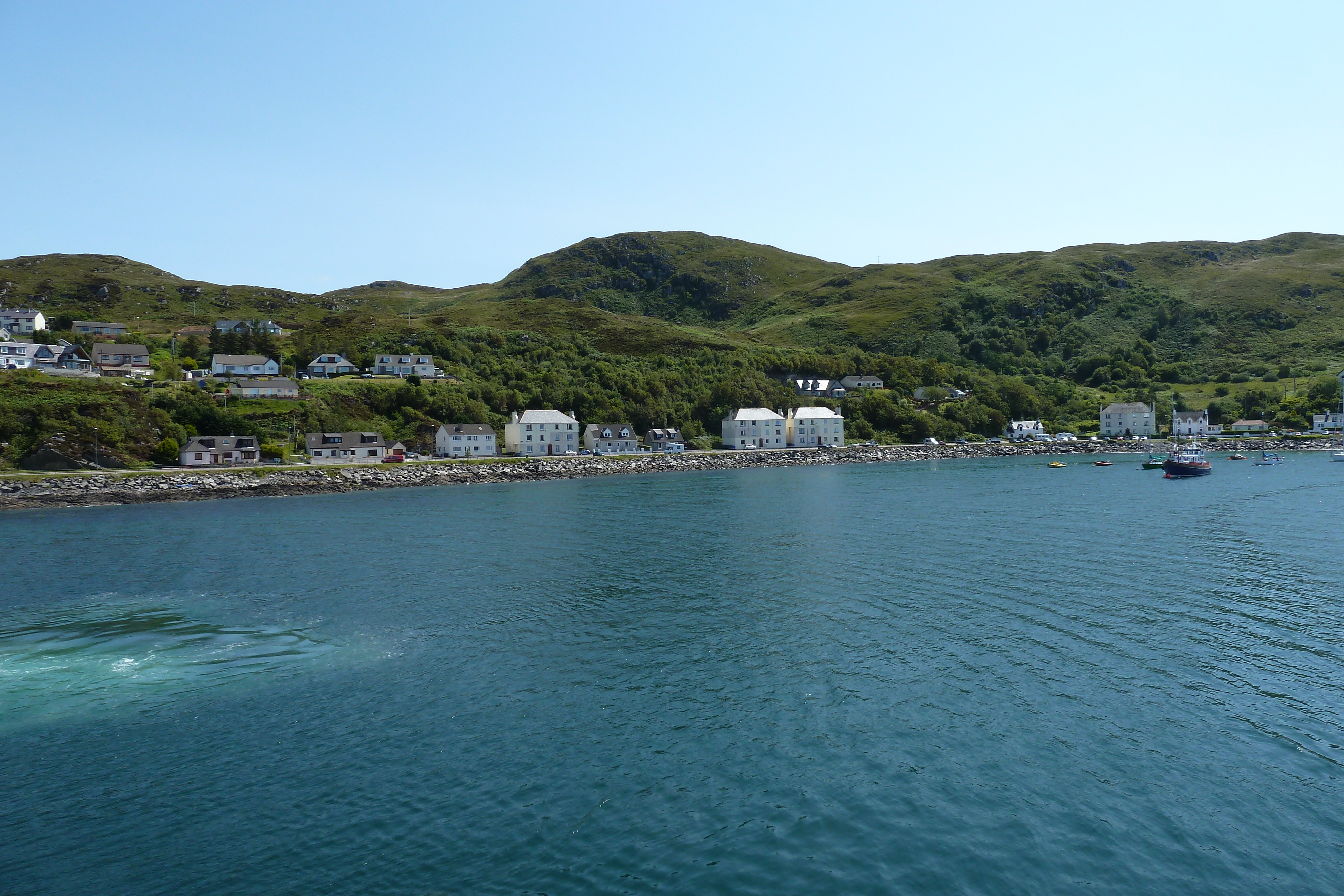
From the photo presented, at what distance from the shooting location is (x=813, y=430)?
5157 inches

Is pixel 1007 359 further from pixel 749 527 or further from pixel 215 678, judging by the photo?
pixel 215 678

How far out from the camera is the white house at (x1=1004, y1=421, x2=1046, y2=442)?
14312 cm

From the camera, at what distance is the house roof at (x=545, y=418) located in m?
110

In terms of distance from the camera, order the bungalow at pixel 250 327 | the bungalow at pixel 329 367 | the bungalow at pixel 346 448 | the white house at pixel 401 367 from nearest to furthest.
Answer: the bungalow at pixel 346 448
the bungalow at pixel 329 367
the white house at pixel 401 367
the bungalow at pixel 250 327

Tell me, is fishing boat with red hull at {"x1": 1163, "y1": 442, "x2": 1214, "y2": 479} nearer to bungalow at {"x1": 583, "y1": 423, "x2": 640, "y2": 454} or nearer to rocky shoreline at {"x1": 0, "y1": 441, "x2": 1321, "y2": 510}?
rocky shoreline at {"x1": 0, "y1": 441, "x2": 1321, "y2": 510}

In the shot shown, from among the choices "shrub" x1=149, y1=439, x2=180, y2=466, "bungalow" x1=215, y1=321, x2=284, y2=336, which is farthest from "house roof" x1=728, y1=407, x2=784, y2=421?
"bungalow" x1=215, y1=321, x2=284, y2=336

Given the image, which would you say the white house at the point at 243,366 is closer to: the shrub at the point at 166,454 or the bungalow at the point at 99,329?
the bungalow at the point at 99,329

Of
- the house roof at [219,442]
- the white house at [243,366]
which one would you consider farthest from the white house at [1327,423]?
the white house at [243,366]

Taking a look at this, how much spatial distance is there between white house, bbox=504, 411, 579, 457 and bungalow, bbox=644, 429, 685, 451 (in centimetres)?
1293

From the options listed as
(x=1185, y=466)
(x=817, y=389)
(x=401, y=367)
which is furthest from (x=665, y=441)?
(x=1185, y=466)

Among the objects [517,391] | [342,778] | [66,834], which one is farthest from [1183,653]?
[517,391]

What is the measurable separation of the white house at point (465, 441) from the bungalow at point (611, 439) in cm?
1560

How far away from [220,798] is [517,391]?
122 metres

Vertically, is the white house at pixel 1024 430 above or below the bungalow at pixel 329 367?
below
